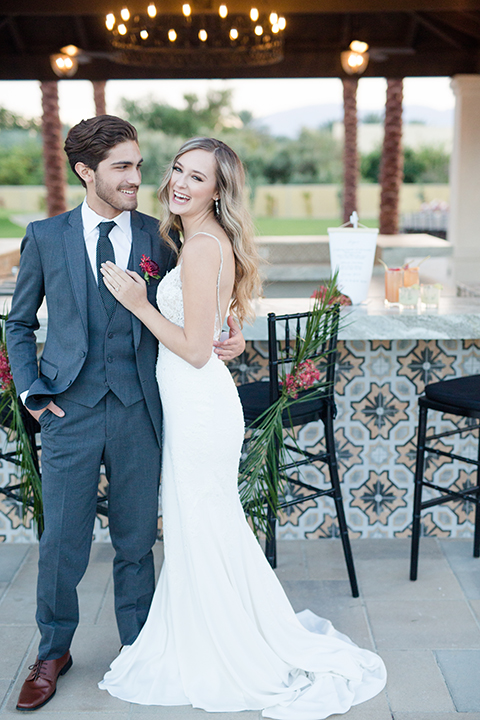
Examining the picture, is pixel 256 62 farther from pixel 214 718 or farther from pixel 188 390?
pixel 214 718

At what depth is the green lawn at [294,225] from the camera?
30.8 metres

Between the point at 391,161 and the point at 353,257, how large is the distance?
9.35 m

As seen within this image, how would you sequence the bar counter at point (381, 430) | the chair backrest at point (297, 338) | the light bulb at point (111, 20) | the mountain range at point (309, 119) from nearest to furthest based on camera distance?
the chair backrest at point (297, 338), the bar counter at point (381, 430), the light bulb at point (111, 20), the mountain range at point (309, 119)

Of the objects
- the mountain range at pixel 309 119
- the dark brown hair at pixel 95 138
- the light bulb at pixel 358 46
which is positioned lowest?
the dark brown hair at pixel 95 138

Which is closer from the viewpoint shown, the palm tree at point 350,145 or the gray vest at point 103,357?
Result: the gray vest at point 103,357

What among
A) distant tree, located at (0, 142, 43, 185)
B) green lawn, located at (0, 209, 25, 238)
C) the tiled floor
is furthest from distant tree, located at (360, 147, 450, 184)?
the tiled floor

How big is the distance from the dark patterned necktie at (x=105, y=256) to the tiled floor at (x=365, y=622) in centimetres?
129

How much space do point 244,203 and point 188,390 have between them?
0.62 meters

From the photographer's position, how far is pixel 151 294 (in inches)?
92.2

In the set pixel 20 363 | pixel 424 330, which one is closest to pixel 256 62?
pixel 424 330

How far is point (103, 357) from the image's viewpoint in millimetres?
2271

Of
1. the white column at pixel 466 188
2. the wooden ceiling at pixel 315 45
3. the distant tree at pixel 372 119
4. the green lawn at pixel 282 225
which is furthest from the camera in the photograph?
the distant tree at pixel 372 119

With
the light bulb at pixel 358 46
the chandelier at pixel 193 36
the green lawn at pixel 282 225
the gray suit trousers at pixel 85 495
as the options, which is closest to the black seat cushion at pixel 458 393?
the gray suit trousers at pixel 85 495

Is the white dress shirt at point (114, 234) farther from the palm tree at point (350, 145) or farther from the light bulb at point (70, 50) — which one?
the palm tree at point (350, 145)
